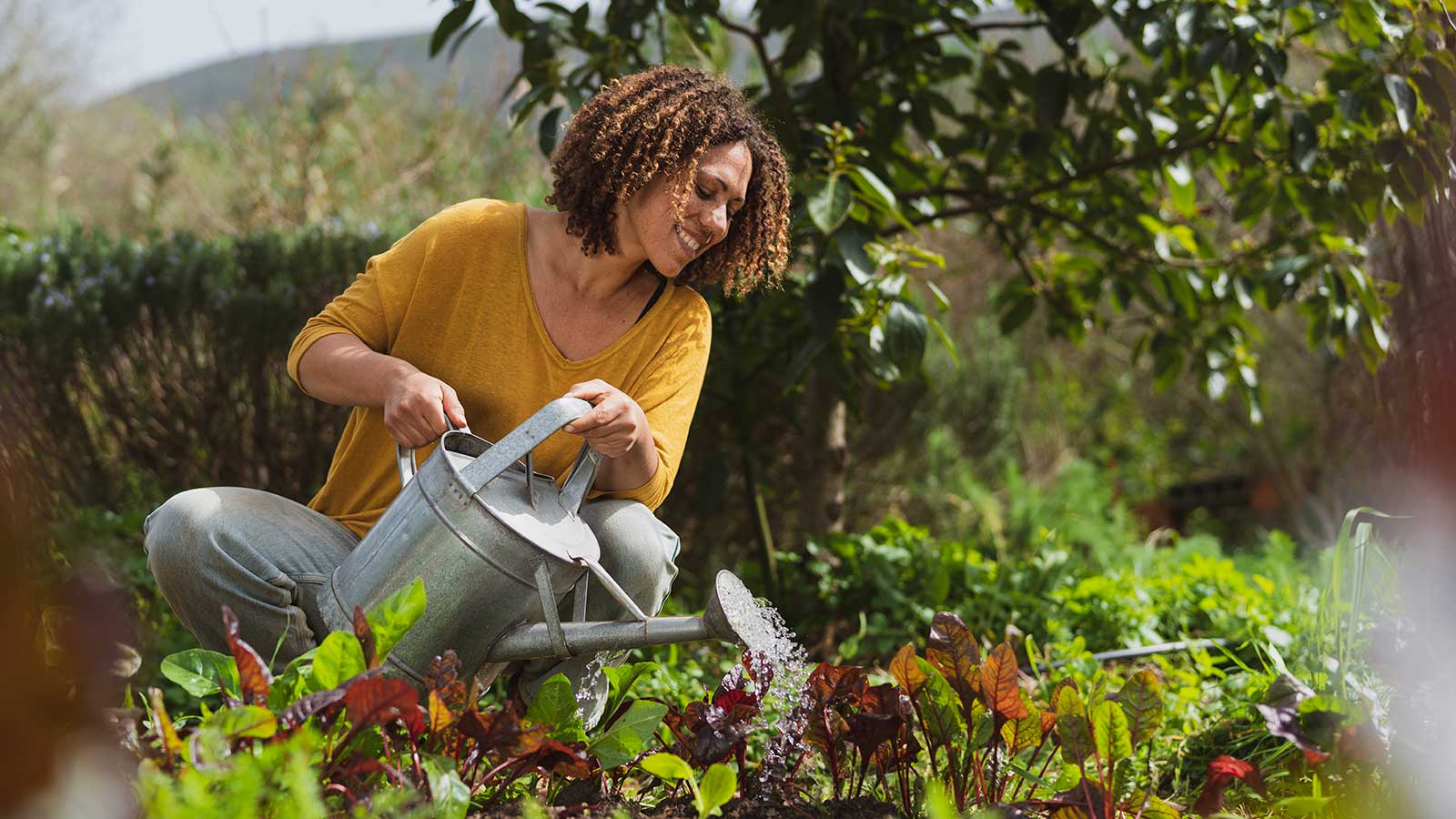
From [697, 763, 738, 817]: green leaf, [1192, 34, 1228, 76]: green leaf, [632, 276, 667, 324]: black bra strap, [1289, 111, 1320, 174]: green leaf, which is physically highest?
[1192, 34, 1228, 76]: green leaf

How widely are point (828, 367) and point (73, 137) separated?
13.2 m

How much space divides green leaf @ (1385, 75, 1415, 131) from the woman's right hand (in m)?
1.84

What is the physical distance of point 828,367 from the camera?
2.55 meters

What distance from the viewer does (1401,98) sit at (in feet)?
7.32

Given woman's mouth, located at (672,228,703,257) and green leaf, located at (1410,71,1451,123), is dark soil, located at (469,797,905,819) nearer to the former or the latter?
woman's mouth, located at (672,228,703,257)

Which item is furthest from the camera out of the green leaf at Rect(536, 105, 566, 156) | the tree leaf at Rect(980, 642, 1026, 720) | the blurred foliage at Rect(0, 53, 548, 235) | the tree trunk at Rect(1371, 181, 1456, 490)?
the blurred foliage at Rect(0, 53, 548, 235)

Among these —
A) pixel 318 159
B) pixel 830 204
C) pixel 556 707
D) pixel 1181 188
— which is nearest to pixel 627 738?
pixel 556 707

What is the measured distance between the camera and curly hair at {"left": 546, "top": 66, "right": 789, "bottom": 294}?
172cm

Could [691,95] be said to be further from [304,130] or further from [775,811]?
[304,130]

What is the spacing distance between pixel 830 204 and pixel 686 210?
0.51m

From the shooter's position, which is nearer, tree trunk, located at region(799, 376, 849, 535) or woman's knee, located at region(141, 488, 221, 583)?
woman's knee, located at region(141, 488, 221, 583)

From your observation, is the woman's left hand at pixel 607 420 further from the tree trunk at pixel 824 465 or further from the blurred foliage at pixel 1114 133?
the tree trunk at pixel 824 465

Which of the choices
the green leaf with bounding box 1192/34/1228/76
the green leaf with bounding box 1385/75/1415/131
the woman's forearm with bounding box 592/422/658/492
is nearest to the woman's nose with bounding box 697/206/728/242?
the woman's forearm with bounding box 592/422/658/492

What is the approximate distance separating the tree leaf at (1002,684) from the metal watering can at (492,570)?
0.32m
